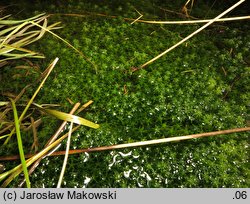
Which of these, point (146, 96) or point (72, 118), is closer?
point (72, 118)

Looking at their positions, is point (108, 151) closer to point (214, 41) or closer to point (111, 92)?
point (111, 92)

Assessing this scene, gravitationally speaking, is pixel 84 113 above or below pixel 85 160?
above

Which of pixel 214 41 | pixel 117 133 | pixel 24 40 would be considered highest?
pixel 24 40

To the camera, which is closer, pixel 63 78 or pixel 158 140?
pixel 158 140
